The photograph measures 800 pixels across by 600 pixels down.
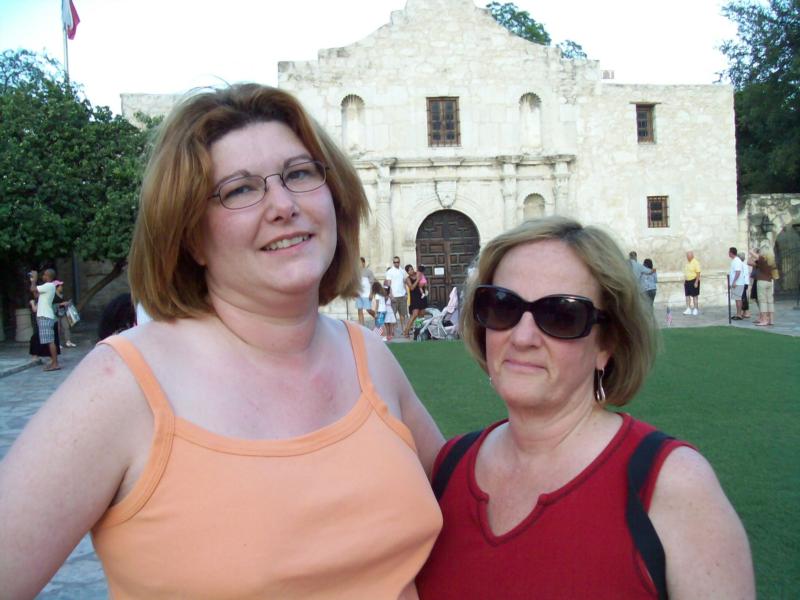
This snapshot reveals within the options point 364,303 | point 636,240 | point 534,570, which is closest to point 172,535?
point 534,570

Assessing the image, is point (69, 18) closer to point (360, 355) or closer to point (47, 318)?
point (47, 318)

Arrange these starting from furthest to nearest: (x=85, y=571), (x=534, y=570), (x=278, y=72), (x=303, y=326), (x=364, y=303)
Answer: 1. (x=278, y=72)
2. (x=364, y=303)
3. (x=85, y=571)
4. (x=303, y=326)
5. (x=534, y=570)

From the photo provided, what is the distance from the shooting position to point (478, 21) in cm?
2245

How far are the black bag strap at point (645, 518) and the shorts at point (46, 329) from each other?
13983 mm

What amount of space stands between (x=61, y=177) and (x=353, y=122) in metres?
8.52

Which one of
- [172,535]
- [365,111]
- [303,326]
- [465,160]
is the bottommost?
[172,535]

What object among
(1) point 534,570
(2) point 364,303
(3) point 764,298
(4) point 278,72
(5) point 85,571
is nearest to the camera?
(1) point 534,570

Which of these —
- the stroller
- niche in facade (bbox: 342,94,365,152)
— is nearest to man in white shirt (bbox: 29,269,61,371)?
the stroller

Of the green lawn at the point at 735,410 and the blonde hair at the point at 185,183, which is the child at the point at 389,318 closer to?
the green lawn at the point at 735,410

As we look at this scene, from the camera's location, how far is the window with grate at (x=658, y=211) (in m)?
23.6

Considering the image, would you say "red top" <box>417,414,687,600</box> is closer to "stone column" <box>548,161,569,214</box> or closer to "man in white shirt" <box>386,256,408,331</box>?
"man in white shirt" <box>386,256,408,331</box>

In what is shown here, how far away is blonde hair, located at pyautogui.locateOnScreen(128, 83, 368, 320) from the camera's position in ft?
5.89

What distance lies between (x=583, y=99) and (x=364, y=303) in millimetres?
10587

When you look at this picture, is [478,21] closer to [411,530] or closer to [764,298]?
[764,298]
